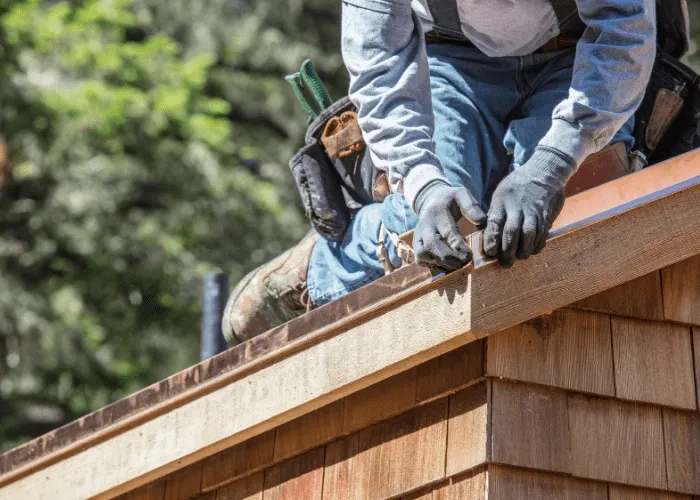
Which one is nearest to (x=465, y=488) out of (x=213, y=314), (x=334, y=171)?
(x=334, y=171)

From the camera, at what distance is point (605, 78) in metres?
2.88

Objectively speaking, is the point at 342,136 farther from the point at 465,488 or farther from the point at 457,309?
the point at 465,488

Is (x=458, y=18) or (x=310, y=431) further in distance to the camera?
(x=458, y=18)

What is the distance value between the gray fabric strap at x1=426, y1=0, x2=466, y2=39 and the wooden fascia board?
0.66 meters

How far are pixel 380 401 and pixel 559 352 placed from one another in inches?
15.4

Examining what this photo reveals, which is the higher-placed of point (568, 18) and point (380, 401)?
point (568, 18)

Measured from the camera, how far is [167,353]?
11.6 meters

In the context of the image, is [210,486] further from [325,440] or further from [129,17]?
[129,17]

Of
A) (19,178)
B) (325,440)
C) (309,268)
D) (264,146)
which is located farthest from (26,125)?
(325,440)

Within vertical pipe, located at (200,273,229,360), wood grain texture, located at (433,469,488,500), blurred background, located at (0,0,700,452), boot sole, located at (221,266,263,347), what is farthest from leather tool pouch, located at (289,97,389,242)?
blurred background, located at (0,0,700,452)

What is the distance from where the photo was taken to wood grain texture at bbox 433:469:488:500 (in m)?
2.68

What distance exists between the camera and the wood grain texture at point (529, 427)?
271 cm

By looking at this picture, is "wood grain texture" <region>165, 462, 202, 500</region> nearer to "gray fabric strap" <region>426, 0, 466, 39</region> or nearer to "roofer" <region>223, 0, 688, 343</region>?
"roofer" <region>223, 0, 688, 343</region>

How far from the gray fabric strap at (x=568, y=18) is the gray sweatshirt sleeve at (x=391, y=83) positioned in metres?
0.35
